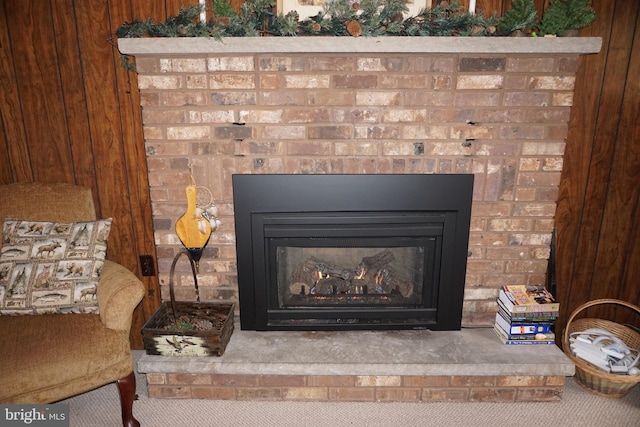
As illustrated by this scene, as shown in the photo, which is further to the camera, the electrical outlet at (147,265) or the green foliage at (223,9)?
the electrical outlet at (147,265)

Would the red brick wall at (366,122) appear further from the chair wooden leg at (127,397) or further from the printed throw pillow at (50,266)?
the chair wooden leg at (127,397)

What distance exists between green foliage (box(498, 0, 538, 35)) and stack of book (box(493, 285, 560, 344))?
1296 mm

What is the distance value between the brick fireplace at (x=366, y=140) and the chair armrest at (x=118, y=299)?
27 cm

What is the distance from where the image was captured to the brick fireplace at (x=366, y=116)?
2004mm

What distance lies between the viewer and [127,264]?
2.48 meters

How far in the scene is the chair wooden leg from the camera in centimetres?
186

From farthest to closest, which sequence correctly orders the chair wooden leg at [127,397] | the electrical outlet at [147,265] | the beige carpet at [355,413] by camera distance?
the electrical outlet at [147,265] < the beige carpet at [355,413] < the chair wooden leg at [127,397]

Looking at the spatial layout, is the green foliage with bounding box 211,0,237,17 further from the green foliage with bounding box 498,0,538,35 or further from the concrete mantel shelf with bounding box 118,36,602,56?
the green foliage with bounding box 498,0,538,35

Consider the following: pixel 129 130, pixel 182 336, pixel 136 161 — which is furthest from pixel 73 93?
pixel 182 336

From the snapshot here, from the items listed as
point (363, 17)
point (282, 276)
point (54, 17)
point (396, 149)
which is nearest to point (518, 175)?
point (396, 149)

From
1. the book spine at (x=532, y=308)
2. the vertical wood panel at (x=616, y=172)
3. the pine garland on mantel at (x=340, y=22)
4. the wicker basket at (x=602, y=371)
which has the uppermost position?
the pine garland on mantel at (x=340, y=22)

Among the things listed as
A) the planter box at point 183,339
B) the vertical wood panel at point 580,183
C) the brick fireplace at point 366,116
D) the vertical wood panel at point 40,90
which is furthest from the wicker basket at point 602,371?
the vertical wood panel at point 40,90

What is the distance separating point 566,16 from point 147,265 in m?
2.53

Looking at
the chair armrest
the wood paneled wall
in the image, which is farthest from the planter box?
the wood paneled wall
